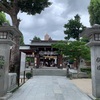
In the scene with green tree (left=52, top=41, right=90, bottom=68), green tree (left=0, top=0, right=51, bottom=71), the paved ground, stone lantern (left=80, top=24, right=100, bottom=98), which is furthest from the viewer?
green tree (left=52, top=41, right=90, bottom=68)

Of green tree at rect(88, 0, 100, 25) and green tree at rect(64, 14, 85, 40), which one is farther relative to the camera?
green tree at rect(64, 14, 85, 40)

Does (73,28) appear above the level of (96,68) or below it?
above

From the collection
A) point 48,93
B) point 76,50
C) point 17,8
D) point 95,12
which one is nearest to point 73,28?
point 95,12

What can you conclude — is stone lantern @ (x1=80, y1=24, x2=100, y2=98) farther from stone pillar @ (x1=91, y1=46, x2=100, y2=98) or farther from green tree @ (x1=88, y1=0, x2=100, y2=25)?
green tree @ (x1=88, y1=0, x2=100, y2=25)

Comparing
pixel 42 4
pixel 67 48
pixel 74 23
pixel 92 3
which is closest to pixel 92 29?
pixel 42 4

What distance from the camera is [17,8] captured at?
15.9 m

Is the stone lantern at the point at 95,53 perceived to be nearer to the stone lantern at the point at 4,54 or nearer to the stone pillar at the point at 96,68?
the stone pillar at the point at 96,68

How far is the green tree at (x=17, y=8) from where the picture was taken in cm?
1474

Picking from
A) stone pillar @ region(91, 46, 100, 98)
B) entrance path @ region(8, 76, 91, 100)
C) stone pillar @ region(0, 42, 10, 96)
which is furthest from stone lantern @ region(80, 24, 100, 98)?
stone pillar @ region(0, 42, 10, 96)

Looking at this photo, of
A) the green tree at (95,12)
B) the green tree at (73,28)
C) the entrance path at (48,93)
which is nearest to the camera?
the entrance path at (48,93)

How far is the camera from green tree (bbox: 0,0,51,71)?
14742mm

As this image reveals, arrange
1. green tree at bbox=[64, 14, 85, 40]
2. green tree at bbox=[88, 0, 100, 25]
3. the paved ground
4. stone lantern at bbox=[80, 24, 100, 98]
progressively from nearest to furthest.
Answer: stone lantern at bbox=[80, 24, 100, 98] → the paved ground → green tree at bbox=[88, 0, 100, 25] → green tree at bbox=[64, 14, 85, 40]

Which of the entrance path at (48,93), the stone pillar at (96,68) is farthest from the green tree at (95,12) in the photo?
the stone pillar at (96,68)

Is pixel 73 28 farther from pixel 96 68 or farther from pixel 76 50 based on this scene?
pixel 96 68
